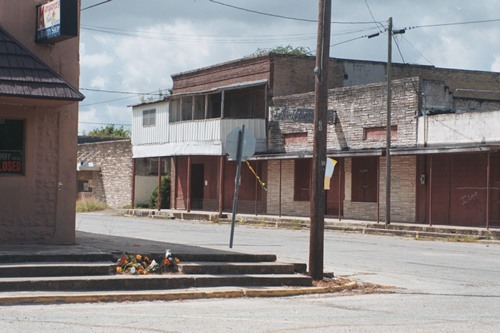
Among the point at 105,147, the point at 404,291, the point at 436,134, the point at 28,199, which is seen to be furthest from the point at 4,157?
the point at 105,147

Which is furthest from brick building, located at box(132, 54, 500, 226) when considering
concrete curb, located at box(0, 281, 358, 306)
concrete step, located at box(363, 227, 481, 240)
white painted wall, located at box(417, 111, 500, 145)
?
concrete curb, located at box(0, 281, 358, 306)

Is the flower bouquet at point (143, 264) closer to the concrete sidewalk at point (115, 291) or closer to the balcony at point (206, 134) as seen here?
the concrete sidewalk at point (115, 291)

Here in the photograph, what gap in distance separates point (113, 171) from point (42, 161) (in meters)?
38.0

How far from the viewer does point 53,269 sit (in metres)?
12.6

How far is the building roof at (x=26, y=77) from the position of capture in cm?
1404

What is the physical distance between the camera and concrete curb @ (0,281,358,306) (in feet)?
37.0

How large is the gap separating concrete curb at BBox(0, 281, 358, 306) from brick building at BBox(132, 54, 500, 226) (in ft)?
51.7

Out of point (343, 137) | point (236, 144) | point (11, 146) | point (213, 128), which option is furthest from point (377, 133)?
point (11, 146)

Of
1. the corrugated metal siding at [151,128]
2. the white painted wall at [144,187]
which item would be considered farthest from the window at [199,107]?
the white painted wall at [144,187]

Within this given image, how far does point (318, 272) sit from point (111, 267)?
11.9ft

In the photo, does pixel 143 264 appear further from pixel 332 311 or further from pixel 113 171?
pixel 113 171

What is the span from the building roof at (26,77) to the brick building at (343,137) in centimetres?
1690

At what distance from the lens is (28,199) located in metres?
15.4

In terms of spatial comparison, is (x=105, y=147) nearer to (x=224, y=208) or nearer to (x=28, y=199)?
(x=224, y=208)
